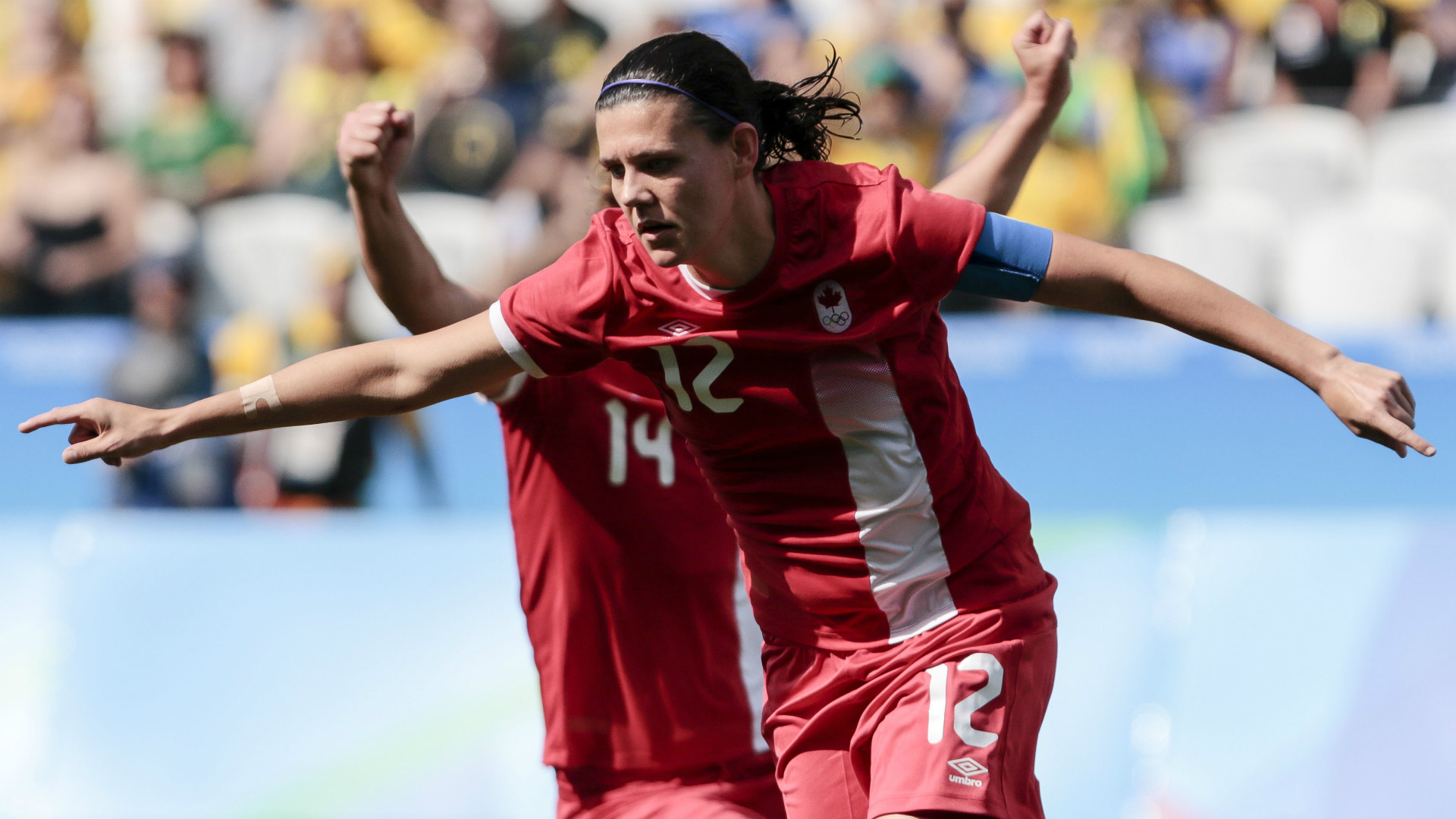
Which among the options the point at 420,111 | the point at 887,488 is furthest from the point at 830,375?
the point at 420,111

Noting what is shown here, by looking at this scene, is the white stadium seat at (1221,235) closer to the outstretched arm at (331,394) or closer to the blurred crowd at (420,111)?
the blurred crowd at (420,111)

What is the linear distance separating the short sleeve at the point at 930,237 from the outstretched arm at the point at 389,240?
104cm

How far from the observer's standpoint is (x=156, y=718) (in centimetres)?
508

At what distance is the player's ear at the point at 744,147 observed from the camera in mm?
2393

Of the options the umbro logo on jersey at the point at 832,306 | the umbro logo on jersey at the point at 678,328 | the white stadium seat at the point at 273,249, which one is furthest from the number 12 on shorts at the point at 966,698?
the white stadium seat at the point at 273,249

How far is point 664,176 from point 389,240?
902mm

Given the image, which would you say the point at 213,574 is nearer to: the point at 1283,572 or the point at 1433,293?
the point at 1283,572

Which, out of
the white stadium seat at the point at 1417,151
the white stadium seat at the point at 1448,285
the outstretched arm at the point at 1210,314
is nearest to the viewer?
the outstretched arm at the point at 1210,314

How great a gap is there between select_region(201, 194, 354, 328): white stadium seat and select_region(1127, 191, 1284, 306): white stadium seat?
4244 millimetres

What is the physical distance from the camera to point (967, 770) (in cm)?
236

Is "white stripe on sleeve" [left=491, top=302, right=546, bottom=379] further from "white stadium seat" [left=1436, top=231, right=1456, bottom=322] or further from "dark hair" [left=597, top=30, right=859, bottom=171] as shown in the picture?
"white stadium seat" [left=1436, top=231, right=1456, bottom=322]

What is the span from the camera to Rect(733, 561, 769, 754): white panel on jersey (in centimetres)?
302

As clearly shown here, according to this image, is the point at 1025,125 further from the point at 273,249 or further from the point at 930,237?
the point at 273,249

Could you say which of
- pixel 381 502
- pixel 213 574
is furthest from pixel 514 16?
pixel 213 574
